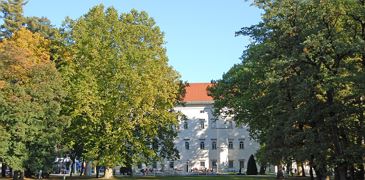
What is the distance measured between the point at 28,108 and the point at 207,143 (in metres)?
44.0

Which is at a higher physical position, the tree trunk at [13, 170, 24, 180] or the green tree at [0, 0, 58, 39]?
the green tree at [0, 0, 58, 39]

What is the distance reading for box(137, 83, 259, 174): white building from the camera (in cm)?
7562

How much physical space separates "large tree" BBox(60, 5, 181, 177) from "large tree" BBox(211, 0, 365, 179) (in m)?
15.1

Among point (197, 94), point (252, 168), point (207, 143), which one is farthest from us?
point (197, 94)

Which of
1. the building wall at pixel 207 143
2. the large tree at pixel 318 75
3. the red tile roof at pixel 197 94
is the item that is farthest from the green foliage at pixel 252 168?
the large tree at pixel 318 75

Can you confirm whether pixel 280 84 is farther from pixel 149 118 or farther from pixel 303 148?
pixel 149 118

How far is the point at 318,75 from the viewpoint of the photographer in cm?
2389

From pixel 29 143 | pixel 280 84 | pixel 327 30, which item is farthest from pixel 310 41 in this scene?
pixel 29 143

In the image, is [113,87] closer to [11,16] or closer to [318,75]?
[11,16]

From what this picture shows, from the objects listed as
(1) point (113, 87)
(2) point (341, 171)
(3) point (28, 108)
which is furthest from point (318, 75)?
(3) point (28, 108)

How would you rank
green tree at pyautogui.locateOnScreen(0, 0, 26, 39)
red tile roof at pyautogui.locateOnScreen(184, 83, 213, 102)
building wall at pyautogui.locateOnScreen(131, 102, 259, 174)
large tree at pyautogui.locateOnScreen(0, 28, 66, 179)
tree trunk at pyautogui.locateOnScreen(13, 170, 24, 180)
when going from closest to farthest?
large tree at pyautogui.locateOnScreen(0, 28, 66, 179) < tree trunk at pyautogui.locateOnScreen(13, 170, 24, 180) < green tree at pyautogui.locateOnScreen(0, 0, 26, 39) < building wall at pyautogui.locateOnScreen(131, 102, 259, 174) < red tile roof at pyautogui.locateOnScreen(184, 83, 213, 102)

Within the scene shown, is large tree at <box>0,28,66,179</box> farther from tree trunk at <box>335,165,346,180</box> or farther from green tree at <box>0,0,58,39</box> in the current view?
tree trunk at <box>335,165,346,180</box>

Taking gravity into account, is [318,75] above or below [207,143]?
above

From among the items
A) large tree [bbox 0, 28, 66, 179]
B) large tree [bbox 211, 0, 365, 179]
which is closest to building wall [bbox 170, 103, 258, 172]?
large tree [bbox 0, 28, 66, 179]
